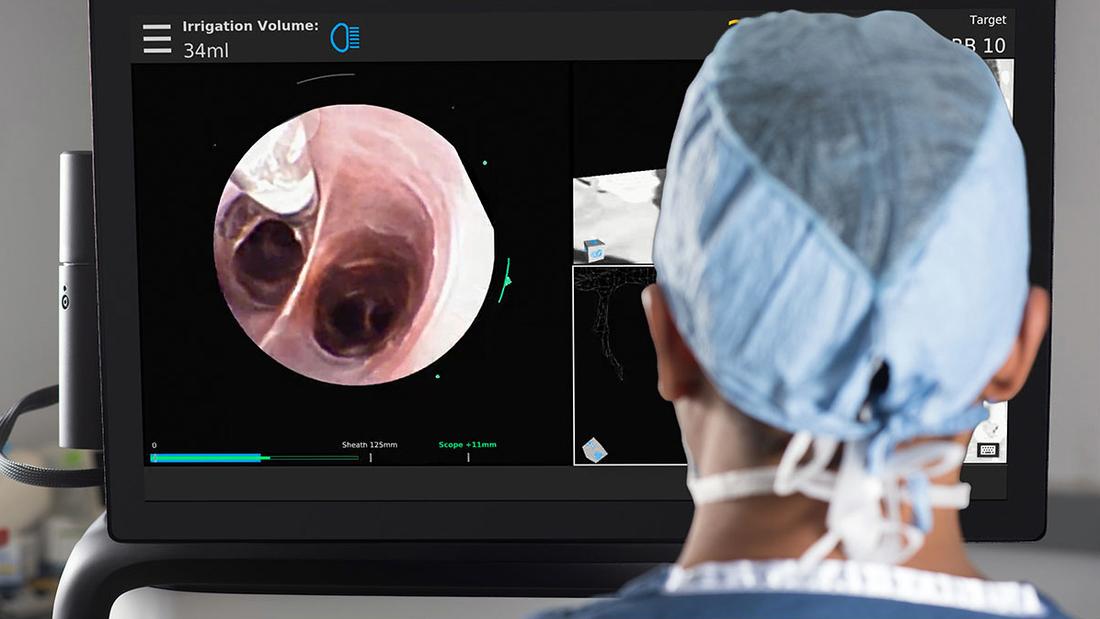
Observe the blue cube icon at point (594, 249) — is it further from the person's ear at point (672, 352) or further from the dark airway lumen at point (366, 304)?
the person's ear at point (672, 352)

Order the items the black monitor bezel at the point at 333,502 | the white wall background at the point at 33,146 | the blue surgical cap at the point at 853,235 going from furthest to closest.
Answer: the white wall background at the point at 33,146 < the black monitor bezel at the point at 333,502 < the blue surgical cap at the point at 853,235

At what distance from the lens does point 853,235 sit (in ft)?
1.26

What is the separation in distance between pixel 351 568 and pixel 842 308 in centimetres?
54

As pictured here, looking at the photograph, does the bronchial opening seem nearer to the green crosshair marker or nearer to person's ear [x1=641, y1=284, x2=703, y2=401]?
the green crosshair marker

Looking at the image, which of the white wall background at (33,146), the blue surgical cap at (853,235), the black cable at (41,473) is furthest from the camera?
the white wall background at (33,146)

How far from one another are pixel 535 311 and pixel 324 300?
0.53 ft

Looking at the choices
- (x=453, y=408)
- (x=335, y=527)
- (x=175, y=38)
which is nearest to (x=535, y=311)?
(x=453, y=408)

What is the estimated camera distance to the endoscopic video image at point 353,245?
745 millimetres

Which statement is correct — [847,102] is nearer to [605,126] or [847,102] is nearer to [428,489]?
[605,126]

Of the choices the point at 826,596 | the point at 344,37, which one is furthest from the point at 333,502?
the point at 826,596

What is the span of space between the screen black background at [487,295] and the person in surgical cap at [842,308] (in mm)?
307

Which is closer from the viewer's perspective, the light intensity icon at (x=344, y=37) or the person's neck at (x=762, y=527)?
the person's neck at (x=762, y=527)

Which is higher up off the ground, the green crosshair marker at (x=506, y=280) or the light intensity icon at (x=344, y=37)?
the light intensity icon at (x=344, y=37)

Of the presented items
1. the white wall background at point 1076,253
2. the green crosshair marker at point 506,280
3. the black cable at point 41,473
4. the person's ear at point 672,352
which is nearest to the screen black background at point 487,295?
the green crosshair marker at point 506,280
